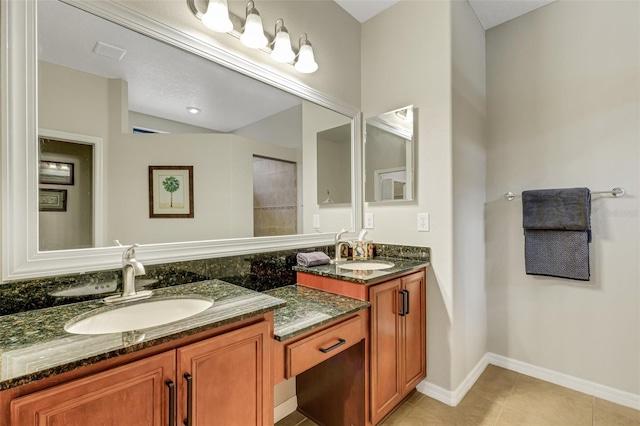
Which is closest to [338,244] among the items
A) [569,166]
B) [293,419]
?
[293,419]

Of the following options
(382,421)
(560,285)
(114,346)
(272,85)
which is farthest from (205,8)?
(560,285)

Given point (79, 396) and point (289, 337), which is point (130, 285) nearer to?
point (79, 396)

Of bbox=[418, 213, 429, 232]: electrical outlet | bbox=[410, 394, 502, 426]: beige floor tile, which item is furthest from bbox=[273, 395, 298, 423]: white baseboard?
bbox=[418, 213, 429, 232]: electrical outlet

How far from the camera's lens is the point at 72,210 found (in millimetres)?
1146

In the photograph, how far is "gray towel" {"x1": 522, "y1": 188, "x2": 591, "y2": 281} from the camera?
195cm

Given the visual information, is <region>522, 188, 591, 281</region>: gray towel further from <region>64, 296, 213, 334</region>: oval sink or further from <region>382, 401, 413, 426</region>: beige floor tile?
<region>64, 296, 213, 334</region>: oval sink

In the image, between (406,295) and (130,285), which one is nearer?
(130,285)

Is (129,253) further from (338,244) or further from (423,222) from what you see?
(423,222)

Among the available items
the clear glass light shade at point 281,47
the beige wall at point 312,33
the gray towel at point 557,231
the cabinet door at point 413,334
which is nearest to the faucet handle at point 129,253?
the beige wall at point 312,33

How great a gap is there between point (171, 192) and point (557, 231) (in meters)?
2.44

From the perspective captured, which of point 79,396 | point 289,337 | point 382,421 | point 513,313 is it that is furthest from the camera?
point 513,313

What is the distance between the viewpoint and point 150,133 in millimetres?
1348

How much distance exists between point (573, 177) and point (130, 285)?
275 centimetres

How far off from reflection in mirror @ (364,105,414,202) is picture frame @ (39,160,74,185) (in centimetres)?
185
